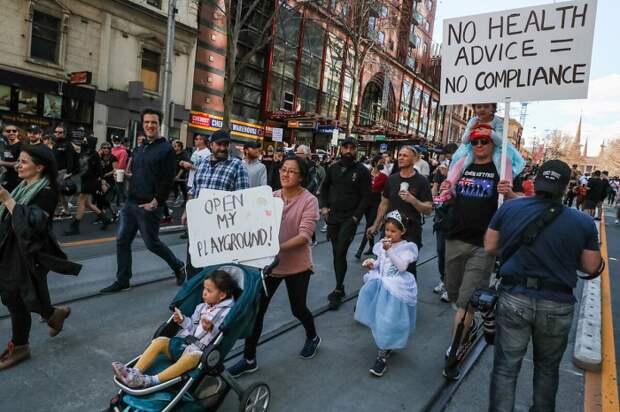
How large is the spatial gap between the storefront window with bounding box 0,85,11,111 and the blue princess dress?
54.8 feet

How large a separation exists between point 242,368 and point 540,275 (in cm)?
228

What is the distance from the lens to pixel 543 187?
8.85 feet

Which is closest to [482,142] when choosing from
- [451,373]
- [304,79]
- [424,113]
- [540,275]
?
[540,275]

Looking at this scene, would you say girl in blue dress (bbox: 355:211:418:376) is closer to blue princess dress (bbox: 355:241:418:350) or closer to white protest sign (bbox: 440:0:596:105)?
blue princess dress (bbox: 355:241:418:350)

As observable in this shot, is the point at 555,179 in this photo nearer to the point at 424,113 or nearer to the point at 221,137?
the point at 221,137

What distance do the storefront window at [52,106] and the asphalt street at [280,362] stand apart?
14.3 m

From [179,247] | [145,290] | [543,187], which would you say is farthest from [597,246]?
[179,247]

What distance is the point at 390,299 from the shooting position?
12.8 feet

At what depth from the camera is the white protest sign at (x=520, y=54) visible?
11.5 feet

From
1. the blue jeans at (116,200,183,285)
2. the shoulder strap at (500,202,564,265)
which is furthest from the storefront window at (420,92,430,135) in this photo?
the shoulder strap at (500,202,564,265)

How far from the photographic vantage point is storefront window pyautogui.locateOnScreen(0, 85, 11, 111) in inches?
617

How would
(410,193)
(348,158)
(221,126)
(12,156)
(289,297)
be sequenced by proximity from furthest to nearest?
1. (221,126)
2. (12,156)
3. (348,158)
4. (410,193)
5. (289,297)

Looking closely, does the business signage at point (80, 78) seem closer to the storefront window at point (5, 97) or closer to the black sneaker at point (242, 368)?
the storefront window at point (5, 97)

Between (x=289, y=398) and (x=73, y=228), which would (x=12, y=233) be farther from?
(x=73, y=228)
